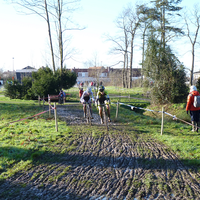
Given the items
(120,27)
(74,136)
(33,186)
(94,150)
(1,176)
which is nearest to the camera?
(33,186)

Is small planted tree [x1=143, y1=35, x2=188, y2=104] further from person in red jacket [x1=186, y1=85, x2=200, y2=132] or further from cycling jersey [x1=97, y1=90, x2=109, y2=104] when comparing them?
cycling jersey [x1=97, y1=90, x2=109, y2=104]

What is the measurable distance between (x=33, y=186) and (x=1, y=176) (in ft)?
3.15

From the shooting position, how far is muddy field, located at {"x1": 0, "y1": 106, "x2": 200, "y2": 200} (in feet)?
13.3

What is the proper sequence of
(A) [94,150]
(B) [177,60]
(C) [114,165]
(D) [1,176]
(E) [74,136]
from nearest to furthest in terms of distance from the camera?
(D) [1,176], (C) [114,165], (A) [94,150], (E) [74,136], (B) [177,60]

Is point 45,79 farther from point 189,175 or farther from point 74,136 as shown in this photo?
point 189,175

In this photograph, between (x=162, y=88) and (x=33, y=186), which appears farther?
(x=162, y=88)

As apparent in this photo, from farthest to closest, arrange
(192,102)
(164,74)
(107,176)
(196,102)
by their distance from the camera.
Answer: (164,74), (192,102), (196,102), (107,176)

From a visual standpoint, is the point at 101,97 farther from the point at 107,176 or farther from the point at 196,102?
the point at 107,176

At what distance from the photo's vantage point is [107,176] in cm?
482

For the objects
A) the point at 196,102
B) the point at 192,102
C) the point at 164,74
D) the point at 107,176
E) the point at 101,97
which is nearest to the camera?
the point at 107,176

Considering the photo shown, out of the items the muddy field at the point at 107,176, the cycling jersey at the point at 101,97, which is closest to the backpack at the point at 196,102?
the muddy field at the point at 107,176

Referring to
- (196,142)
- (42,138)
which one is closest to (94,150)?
(42,138)

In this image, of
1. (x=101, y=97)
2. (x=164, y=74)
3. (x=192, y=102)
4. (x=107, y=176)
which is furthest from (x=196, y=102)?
(x=164, y=74)

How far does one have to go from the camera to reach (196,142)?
7.35 metres
